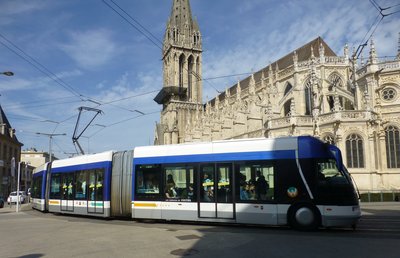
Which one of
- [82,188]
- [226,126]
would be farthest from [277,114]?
[82,188]

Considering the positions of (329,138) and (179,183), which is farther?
(329,138)

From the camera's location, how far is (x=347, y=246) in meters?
7.69

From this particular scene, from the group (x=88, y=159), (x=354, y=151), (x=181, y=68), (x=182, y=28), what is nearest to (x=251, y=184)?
(x=88, y=159)

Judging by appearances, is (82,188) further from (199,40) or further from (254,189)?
(199,40)

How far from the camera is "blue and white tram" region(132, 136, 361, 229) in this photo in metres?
10.2

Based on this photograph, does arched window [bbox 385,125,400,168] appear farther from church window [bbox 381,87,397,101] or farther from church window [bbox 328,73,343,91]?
church window [bbox 328,73,343,91]

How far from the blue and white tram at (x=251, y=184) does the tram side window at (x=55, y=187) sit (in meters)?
6.31

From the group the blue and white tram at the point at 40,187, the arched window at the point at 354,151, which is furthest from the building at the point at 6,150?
the arched window at the point at 354,151

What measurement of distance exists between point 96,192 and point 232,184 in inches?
252

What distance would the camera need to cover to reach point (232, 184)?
11359 mm

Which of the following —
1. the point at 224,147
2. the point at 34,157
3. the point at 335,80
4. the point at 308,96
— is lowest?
the point at 224,147

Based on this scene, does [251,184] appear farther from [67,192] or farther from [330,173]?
[67,192]

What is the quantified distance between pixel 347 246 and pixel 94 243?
5.83 metres

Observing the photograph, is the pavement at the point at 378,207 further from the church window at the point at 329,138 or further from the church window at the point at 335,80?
A: the church window at the point at 335,80
